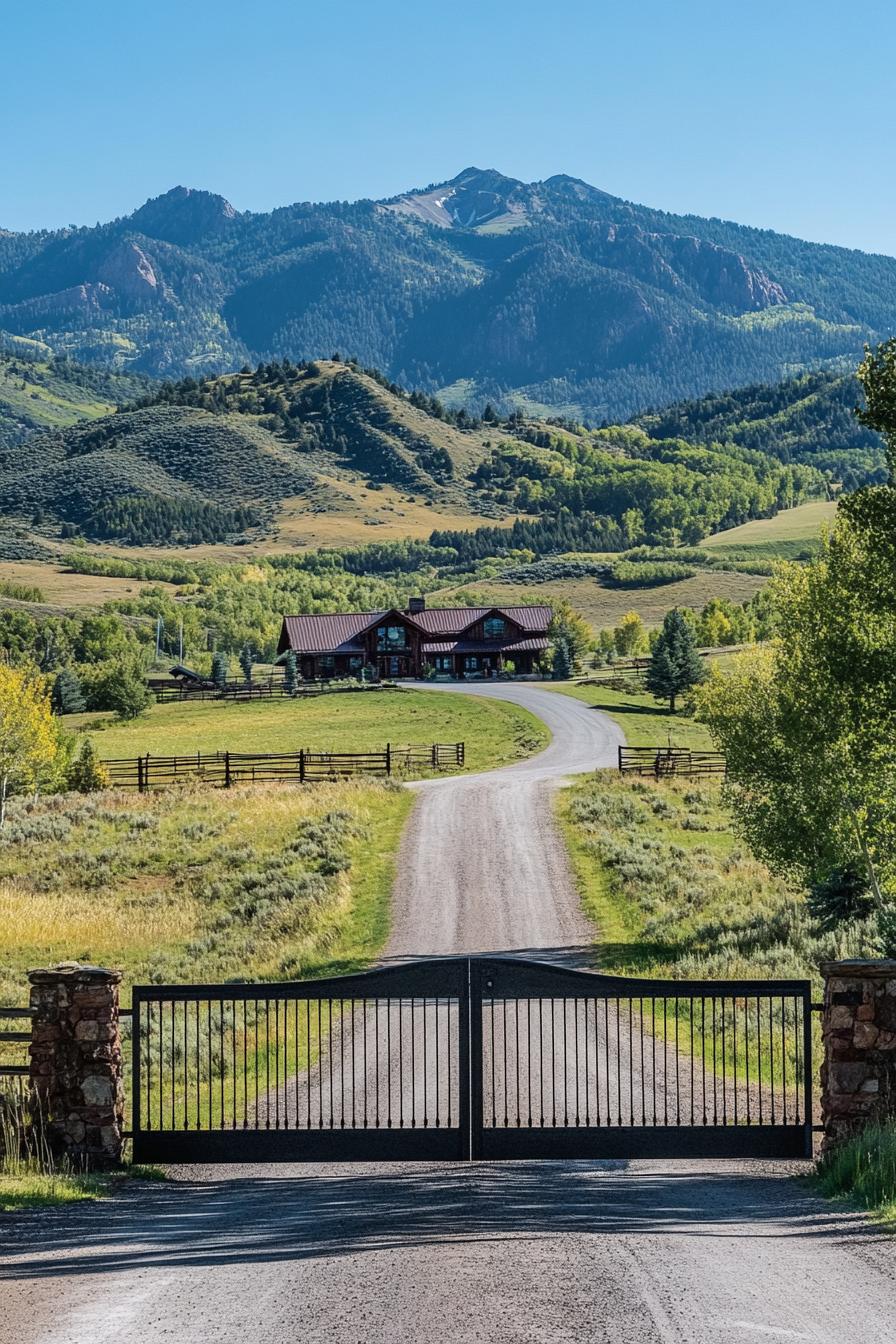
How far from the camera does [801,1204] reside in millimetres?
11688

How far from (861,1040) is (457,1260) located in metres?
4.73

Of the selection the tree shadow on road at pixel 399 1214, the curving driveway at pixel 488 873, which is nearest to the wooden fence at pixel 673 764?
the curving driveway at pixel 488 873

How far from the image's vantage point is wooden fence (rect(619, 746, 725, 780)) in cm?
5831

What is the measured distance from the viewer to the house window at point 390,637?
426 ft

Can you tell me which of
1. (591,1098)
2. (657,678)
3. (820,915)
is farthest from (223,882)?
(657,678)

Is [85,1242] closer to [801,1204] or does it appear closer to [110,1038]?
[110,1038]

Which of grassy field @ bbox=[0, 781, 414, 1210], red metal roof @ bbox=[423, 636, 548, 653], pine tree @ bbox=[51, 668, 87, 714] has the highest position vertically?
red metal roof @ bbox=[423, 636, 548, 653]

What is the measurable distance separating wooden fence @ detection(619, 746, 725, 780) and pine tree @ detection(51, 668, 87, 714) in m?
51.1

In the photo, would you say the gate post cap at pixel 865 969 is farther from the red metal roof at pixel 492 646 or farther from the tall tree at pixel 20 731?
the red metal roof at pixel 492 646

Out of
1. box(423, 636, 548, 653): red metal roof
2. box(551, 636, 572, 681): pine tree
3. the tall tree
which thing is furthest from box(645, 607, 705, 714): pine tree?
the tall tree

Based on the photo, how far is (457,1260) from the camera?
9602mm

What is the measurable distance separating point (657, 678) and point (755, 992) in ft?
274

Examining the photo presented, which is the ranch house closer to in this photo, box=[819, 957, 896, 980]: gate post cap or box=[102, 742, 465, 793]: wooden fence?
box=[102, 742, 465, 793]: wooden fence

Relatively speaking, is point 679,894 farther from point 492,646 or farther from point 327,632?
point 492,646
